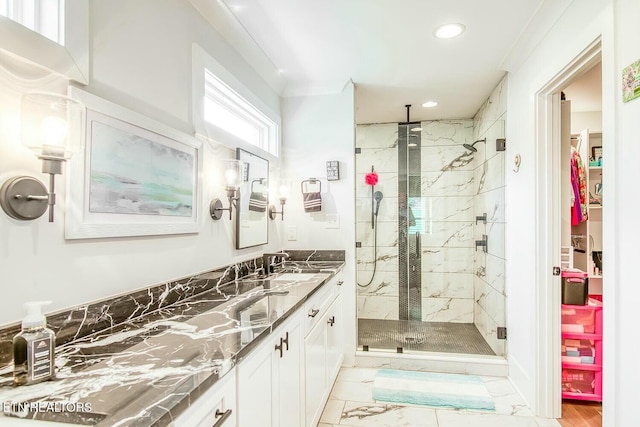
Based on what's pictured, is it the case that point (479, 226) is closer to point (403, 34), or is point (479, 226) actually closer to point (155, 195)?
point (403, 34)

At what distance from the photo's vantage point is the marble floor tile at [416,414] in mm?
2209

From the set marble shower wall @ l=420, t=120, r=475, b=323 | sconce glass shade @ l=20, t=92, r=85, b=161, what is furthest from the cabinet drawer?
marble shower wall @ l=420, t=120, r=475, b=323

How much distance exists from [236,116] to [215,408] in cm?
208

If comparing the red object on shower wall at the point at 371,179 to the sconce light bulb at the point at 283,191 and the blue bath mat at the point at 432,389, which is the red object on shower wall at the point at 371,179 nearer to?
the sconce light bulb at the point at 283,191

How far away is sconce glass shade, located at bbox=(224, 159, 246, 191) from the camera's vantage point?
82.2 inches

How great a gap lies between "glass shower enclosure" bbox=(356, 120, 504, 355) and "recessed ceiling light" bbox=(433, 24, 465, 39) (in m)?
1.66

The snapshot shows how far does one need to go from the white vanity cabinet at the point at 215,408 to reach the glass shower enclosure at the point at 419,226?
2956mm

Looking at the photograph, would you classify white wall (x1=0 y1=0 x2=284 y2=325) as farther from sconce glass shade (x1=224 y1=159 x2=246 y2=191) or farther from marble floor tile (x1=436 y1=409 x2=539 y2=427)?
marble floor tile (x1=436 y1=409 x2=539 y2=427)

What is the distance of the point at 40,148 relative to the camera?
3.26 ft

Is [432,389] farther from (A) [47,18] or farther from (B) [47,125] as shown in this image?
(A) [47,18]

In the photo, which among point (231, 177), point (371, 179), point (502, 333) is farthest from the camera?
point (371, 179)

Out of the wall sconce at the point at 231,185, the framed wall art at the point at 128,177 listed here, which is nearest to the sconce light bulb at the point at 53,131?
the framed wall art at the point at 128,177

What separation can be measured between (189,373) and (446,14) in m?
2.26
